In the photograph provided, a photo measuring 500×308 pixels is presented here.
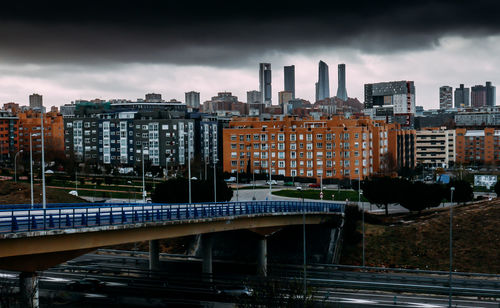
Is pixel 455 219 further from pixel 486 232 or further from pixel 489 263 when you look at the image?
pixel 489 263

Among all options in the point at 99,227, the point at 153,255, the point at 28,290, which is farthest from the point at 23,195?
the point at 28,290

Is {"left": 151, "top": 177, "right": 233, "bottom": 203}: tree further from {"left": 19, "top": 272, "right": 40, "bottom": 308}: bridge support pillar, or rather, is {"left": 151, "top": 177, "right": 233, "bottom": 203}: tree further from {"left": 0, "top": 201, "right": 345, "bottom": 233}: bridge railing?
{"left": 19, "top": 272, "right": 40, "bottom": 308}: bridge support pillar

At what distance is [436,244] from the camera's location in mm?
60250

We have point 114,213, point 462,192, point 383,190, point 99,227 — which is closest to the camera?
point 99,227

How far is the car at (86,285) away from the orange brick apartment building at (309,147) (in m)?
73.3

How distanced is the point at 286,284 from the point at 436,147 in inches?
5915

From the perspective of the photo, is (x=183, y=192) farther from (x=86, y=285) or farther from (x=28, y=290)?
(x=28, y=290)

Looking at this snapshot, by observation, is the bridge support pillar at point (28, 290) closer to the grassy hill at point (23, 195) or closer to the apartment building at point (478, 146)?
the grassy hill at point (23, 195)

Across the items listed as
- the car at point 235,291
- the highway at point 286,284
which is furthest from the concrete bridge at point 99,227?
the car at point 235,291

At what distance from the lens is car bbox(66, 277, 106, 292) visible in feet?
152

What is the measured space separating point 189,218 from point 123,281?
10898mm

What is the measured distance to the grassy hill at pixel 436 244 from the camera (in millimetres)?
56125

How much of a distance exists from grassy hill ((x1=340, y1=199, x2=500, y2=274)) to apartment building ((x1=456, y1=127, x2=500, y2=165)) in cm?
10999

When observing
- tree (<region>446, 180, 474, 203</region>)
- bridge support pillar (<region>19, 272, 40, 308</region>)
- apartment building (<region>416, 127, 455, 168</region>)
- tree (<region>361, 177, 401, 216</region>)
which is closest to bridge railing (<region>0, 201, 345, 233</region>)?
bridge support pillar (<region>19, 272, 40, 308</region>)
